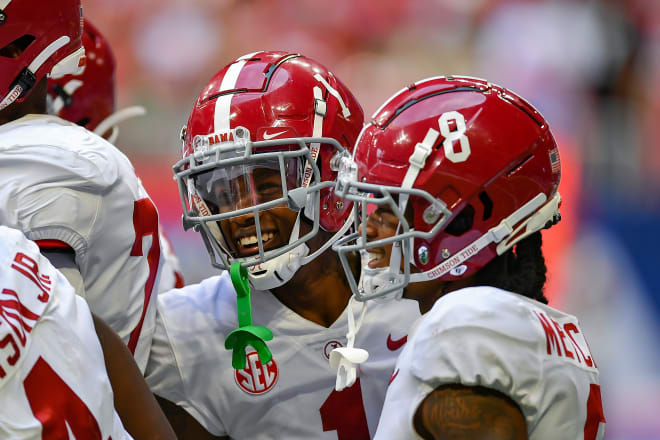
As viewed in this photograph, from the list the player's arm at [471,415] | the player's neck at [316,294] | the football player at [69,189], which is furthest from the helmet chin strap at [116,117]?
the player's arm at [471,415]

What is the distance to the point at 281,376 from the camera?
1919mm

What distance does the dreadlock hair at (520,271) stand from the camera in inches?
60.4

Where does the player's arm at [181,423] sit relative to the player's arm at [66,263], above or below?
below

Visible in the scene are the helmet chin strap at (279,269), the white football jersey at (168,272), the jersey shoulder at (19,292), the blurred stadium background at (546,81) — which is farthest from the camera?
the blurred stadium background at (546,81)

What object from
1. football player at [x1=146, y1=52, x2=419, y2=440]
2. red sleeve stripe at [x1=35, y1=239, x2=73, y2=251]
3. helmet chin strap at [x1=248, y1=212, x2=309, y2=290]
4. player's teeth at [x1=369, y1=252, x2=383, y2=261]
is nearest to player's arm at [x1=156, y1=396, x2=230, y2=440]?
football player at [x1=146, y1=52, x2=419, y2=440]

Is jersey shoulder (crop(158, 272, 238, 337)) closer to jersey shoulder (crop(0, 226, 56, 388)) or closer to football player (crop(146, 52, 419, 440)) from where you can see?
football player (crop(146, 52, 419, 440))

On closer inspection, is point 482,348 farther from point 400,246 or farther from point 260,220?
point 260,220

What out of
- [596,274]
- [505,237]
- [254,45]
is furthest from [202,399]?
[254,45]

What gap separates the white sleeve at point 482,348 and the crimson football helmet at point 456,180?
20 cm

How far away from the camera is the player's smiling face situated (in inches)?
73.0

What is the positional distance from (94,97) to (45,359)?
171 cm

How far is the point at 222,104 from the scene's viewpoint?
6.23ft

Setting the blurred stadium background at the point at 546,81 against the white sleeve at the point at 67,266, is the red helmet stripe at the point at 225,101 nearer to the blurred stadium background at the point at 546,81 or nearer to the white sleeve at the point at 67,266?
the white sleeve at the point at 67,266

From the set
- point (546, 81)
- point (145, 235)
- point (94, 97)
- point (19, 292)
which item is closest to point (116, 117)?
point (94, 97)
